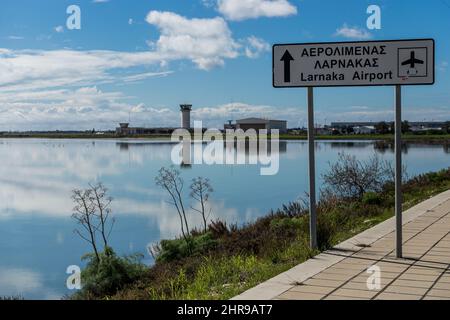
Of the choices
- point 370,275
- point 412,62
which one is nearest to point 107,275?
point 370,275

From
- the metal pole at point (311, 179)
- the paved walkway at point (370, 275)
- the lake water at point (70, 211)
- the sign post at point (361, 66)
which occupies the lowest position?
the lake water at point (70, 211)

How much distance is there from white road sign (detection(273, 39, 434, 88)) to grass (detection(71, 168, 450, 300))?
2.49m

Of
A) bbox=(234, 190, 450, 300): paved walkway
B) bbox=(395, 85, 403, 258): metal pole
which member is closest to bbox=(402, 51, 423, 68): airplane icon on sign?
bbox=(395, 85, 403, 258): metal pole

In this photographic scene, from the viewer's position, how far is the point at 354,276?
22.4ft

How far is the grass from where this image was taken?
7.25 meters

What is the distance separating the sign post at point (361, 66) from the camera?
767 centimetres

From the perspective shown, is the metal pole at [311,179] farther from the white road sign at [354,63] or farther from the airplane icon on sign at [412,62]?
the airplane icon on sign at [412,62]

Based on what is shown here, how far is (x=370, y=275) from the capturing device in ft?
22.5

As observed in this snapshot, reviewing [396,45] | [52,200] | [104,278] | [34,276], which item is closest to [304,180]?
[52,200]

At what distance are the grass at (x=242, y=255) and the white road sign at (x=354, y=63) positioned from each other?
2.49 meters

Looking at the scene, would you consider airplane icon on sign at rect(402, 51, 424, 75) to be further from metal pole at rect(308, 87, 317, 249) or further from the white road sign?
metal pole at rect(308, 87, 317, 249)

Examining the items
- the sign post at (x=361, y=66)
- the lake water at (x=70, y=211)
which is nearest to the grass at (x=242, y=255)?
the sign post at (x=361, y=66)
